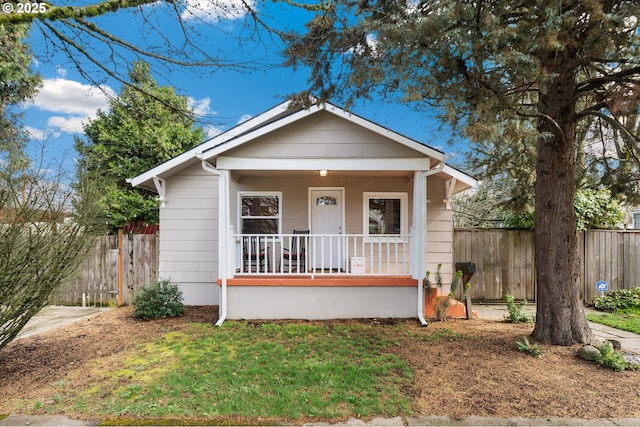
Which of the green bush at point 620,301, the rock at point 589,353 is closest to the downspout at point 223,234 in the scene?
the rock at point 589,353

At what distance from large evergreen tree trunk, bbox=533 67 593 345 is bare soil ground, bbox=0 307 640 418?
1.07 feet

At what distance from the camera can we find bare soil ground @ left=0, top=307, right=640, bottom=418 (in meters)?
3.04

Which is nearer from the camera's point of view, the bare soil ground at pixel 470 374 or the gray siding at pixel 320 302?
the bare soil ground at pixel 470 374

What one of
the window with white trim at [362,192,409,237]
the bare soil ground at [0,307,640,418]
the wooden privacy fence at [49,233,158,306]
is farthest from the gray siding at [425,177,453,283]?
the wooden privacy fence at [49,233,158,306]

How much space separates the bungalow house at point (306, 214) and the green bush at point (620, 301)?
11.4 feet

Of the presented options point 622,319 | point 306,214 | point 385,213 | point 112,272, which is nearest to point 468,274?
point 385,213

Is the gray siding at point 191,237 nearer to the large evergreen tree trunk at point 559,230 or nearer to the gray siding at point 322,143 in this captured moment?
the gray siding at point 322,143

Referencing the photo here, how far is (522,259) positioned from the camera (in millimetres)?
7848

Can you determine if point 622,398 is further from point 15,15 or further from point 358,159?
point 15,15

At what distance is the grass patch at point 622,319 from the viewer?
579 centimetres

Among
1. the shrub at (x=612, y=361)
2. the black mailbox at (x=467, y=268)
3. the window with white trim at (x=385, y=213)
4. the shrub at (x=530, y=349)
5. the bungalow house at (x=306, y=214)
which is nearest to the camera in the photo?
the shrub at (x=612, y=361)

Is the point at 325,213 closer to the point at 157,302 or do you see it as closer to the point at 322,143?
the point at 322,143

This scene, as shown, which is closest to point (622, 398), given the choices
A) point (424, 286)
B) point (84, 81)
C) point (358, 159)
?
point (424, 286)

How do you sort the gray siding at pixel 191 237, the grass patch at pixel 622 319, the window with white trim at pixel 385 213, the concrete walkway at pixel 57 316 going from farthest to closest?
1. the window with white trim at pixel 385 213
2. the gray siding at pixel 191 237
3. the concrete walkway at pixel 57 316
4. the grass patch at pixel 622 319
